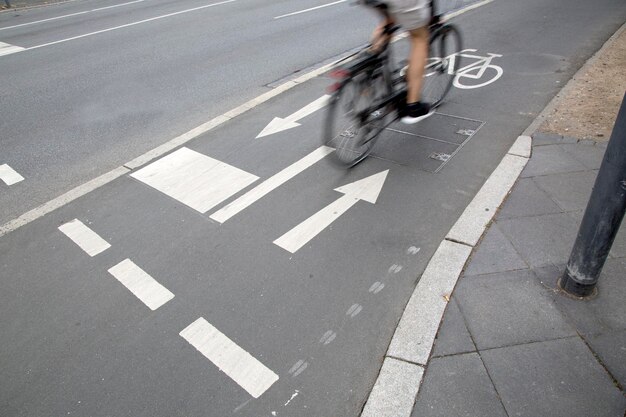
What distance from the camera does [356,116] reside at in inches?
183

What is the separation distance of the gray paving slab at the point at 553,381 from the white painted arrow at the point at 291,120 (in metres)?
4.00

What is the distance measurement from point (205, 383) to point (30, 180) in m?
3.88

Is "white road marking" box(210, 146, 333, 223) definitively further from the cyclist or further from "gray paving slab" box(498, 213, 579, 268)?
"gray paving slab" box(498, 213, 579, 268)

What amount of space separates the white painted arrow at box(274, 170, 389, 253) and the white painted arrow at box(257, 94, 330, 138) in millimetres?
1726

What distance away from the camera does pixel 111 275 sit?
3.76 metres

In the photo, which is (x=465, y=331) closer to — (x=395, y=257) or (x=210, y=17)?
(x=395, y=257)

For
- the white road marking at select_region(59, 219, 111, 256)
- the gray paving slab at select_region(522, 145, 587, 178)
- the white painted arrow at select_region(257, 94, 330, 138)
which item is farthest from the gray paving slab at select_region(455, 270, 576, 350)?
the white painted arrow at select_region(257, 94, 330, 138)

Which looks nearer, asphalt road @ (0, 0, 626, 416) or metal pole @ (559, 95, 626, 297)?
metal pole @ (559, 95, 626, 297)

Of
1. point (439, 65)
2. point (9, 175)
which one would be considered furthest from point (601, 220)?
point (9, 175)

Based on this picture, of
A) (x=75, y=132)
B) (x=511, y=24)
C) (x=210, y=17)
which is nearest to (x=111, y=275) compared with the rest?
(x=75, y=132)

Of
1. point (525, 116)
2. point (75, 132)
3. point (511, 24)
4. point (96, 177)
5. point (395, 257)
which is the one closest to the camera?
point (395, 257)

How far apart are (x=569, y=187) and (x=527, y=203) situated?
20.0 inches

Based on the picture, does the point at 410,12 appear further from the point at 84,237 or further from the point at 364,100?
the point at 84,237

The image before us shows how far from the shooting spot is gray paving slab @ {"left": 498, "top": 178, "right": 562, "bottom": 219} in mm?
3898
